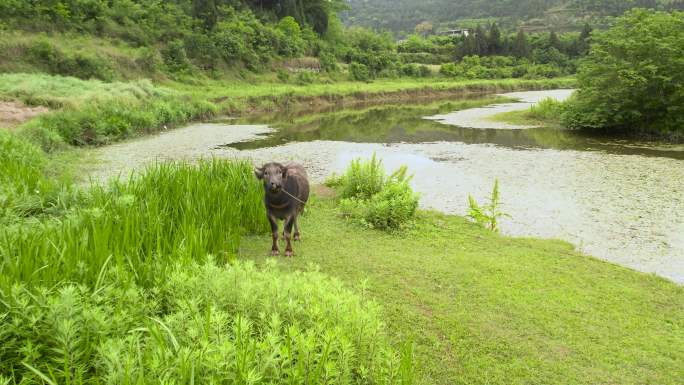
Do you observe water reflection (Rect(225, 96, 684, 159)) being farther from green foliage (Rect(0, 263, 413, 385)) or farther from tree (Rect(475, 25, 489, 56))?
tree (Rect(475, 25, 489, 56))

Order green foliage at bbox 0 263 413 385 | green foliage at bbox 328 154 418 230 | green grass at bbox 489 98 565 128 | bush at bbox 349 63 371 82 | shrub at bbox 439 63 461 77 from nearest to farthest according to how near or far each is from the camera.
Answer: green foliage at bbox 0 263 413 385, green foliage at bbox 328 154 418 230, green grass at bbox 489 98 565 128, bush at bbox 349 63 371 82, shrub at bbox 439 63 461 77

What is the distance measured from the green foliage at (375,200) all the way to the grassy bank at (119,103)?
321 inches

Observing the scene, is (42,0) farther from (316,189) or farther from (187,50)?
(316,189)

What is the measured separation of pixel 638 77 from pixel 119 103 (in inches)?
678

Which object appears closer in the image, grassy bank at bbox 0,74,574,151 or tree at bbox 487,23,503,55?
grassy bank at bbox 0,74,574,151

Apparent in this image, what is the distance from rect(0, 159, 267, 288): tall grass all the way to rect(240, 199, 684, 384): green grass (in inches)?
24.3

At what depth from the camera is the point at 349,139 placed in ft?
55.9

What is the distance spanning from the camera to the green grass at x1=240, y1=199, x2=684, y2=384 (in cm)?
344

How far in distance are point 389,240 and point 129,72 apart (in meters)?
24.6

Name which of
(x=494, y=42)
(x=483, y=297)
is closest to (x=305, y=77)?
(x=483, y=297)

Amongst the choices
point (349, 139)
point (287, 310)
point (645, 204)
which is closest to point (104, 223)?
point (287, 310)

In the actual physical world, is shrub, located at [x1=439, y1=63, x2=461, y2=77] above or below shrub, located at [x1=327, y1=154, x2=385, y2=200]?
above

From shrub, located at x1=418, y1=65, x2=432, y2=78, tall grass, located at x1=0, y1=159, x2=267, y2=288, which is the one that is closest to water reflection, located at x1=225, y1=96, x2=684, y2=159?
tall grass, located at x1=0, y1=159, x2=267, y2=288

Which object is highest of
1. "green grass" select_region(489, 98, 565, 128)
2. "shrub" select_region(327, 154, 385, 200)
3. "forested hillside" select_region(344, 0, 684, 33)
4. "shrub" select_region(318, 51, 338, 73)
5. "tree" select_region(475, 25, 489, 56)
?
"forested hillside" select_region(344, 0, 684, 33)
